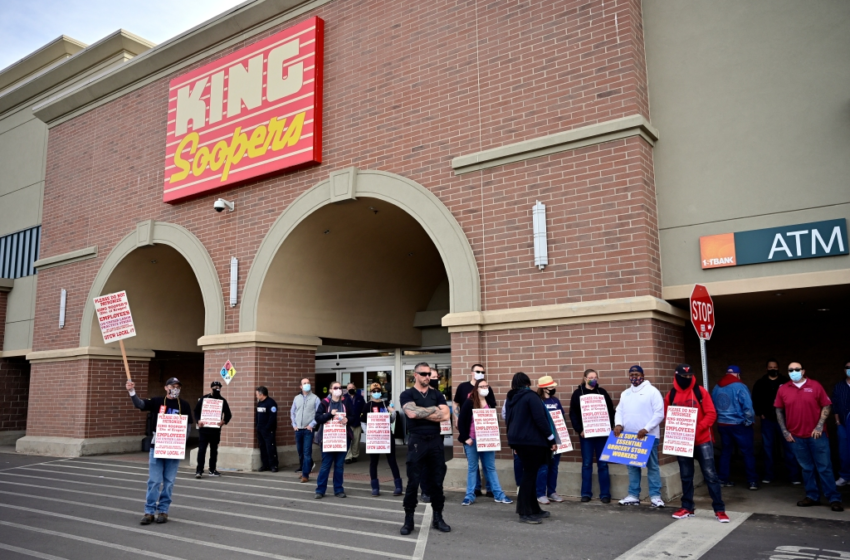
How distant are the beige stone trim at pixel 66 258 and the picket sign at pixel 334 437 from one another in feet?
37.3

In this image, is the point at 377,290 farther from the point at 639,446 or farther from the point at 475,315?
the point at 639,446

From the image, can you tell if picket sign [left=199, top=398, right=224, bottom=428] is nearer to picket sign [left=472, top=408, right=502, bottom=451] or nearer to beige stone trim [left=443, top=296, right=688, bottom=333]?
beige stone trim [left=443, top=296, right=688, bottom=333]

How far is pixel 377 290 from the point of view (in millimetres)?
17703

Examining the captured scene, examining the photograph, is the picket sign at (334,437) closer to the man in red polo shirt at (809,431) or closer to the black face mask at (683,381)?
the black face mask at (683,381)

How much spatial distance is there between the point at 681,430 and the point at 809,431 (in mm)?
2124

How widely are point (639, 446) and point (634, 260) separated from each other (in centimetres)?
282

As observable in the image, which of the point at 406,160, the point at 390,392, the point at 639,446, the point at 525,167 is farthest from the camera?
the point at 390,392

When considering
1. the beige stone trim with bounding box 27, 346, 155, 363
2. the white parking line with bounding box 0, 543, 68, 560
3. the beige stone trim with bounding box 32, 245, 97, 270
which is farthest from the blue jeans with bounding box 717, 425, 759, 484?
the beige stone trim with bounding box 32, 245, 97, 270

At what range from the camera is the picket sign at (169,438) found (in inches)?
341

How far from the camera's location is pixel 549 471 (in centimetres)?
978

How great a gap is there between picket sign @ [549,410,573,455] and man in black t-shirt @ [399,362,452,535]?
2.43m

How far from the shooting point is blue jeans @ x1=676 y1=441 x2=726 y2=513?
26.7 ft

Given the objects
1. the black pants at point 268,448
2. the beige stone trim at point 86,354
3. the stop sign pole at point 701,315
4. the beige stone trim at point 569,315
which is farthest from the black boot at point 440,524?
the beige stone trim at point 86,354

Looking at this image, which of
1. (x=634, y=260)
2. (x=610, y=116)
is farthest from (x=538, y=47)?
(x=634, y=260)
